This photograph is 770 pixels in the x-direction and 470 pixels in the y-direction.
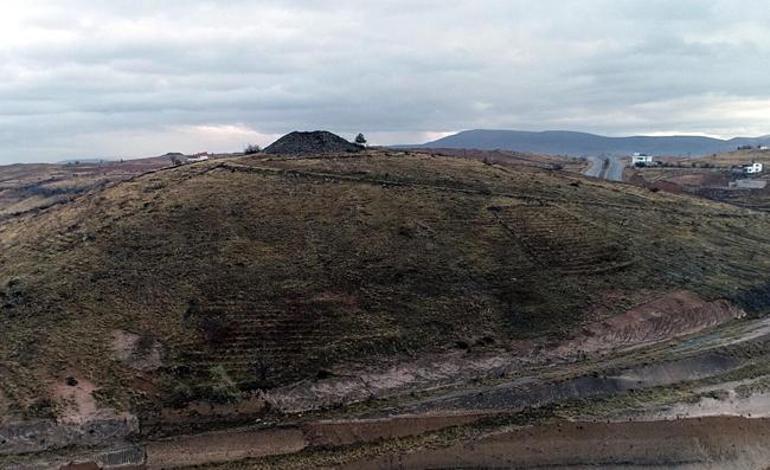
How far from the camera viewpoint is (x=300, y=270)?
47.7 meters

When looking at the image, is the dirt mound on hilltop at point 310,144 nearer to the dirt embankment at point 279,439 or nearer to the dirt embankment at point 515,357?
the dirt embankment at point 515,357

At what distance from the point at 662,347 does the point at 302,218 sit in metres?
30.8

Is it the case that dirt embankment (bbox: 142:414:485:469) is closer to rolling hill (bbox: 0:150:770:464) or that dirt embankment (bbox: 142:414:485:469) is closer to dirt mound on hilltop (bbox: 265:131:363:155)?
rolling hill (bbox: 0:150:770:464)

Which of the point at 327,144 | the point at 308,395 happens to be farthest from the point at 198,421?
the point at 327,144

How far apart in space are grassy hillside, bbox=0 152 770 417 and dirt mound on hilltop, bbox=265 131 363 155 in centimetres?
987

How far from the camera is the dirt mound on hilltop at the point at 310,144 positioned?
269 feet

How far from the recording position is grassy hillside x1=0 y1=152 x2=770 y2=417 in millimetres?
37938

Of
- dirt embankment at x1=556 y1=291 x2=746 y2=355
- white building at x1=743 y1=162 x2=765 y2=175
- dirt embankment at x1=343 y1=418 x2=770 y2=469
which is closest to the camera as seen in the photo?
dirt embankment at x1=343 y1=418 x2=770 y2=469

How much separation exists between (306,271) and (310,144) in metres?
39.0

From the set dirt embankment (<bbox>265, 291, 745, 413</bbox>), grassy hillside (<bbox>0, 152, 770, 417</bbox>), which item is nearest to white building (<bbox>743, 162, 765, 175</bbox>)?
grassy hillside (<bbox>0, 152, 770, 417</bbox>)

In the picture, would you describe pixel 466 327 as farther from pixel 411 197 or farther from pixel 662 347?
pixel 411 197

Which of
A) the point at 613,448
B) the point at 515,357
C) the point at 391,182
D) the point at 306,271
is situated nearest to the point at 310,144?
the point at 391,182

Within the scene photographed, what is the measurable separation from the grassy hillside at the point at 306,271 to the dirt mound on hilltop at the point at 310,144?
9.87m

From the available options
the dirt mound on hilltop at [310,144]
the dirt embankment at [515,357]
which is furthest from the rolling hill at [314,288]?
the dirt mound on hilltop at [310,144]
